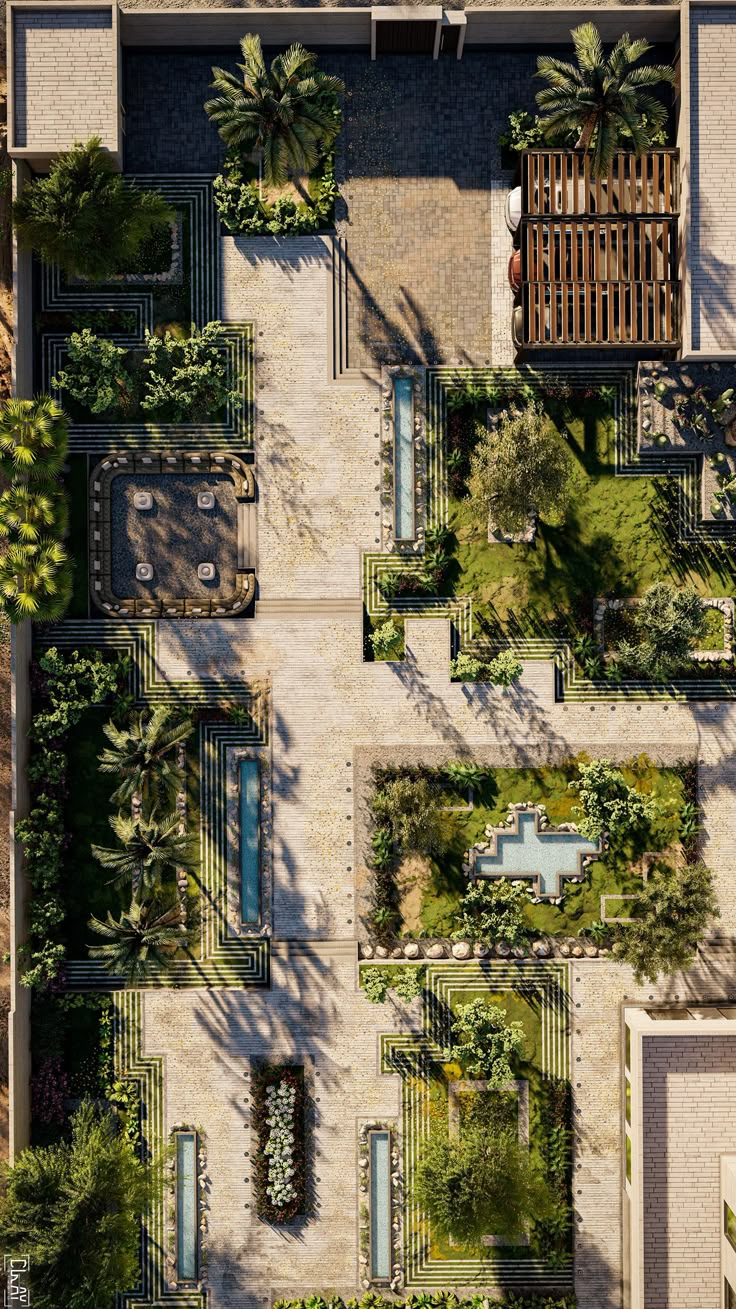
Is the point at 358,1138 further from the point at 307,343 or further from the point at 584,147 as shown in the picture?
the point at 584,147

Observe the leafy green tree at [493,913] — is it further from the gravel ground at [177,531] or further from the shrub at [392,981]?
the gravel ground at [177,531]

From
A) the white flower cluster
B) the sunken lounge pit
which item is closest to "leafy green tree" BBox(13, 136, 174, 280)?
the sunken lounge pit

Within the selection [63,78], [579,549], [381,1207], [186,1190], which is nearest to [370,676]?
[579,549]

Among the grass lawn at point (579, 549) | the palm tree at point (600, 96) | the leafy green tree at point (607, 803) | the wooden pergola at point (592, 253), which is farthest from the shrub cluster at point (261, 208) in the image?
the leafy green tree at point (607, 803)

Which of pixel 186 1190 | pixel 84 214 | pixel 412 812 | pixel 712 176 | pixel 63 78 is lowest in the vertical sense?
pixel 186 1190

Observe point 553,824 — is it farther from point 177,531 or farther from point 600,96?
point 600,96

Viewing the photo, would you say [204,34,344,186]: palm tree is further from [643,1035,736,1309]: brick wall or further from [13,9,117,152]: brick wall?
[643,1035,736,1309]: brick wall

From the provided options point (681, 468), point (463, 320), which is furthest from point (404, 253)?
point (681, 468)
